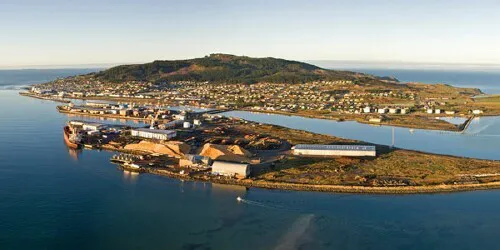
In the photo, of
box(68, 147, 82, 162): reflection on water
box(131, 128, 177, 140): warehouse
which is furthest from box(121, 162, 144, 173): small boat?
box(131, 128, 177, 140): warehouse

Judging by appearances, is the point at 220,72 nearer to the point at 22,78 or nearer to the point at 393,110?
the point at 393,110

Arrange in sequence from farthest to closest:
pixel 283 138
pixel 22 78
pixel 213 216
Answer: pixel 22 78 → pixel 283 138 → pixel 213 216

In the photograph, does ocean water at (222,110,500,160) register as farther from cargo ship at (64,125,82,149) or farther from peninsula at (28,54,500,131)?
cargo ship at (64,125,82,149)

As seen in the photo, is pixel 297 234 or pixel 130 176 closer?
pixel 297 234

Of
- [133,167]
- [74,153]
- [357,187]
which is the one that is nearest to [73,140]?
[74,153]

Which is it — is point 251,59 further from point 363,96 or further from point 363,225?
point 363,225

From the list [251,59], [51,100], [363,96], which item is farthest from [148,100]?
[251,59]
